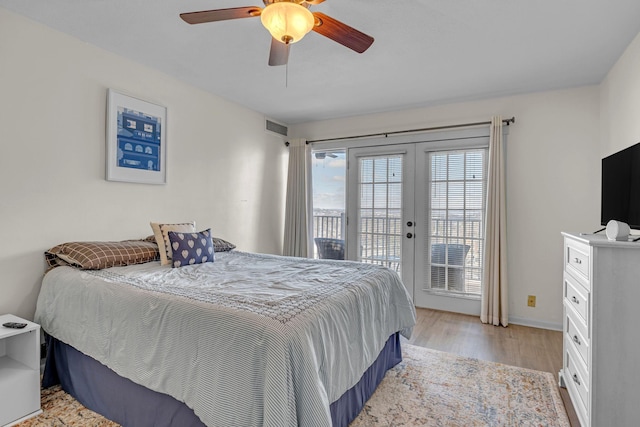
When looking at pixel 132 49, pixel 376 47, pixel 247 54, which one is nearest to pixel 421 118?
pixel 376 47

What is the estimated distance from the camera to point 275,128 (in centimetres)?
462

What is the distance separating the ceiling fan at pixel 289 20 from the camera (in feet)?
4.99

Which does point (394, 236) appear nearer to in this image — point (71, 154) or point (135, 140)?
point (135, 140)

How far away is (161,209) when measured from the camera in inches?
123

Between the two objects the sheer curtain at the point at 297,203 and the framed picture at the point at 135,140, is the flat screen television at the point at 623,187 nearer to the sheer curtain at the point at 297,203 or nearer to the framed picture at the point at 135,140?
the sheer curtain at the point at 297,203

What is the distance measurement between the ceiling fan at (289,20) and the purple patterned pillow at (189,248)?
1571 mm

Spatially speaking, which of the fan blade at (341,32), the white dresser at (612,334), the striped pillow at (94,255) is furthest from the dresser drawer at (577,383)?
the striped pillow at (94,255)

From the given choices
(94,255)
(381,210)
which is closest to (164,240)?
(94,255)

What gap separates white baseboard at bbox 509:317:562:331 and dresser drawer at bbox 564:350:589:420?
1355 mm

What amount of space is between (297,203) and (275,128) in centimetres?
111

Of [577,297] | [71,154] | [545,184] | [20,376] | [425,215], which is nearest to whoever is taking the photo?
[20,376]

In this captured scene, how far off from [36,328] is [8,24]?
198 centimetres

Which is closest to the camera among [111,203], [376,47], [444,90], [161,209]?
[376,47]

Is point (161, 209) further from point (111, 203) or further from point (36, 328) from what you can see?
point (36, 328)
